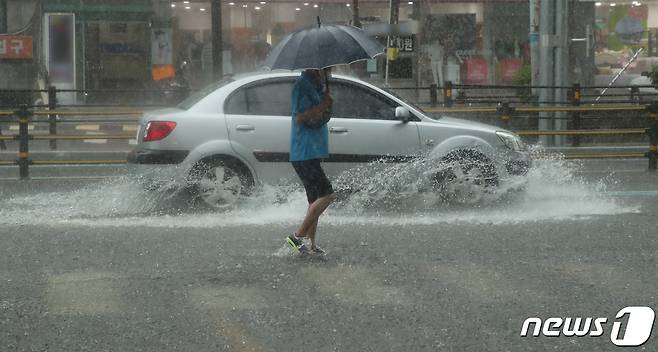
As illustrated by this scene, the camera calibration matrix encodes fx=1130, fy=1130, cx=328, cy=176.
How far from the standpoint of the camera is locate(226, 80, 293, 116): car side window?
40.1ft

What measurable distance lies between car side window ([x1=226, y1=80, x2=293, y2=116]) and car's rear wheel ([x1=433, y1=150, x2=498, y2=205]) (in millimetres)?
1809

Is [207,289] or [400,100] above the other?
[400,100]

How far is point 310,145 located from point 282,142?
3.02 metres

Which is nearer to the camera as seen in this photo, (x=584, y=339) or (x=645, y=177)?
(x=584, y=339)

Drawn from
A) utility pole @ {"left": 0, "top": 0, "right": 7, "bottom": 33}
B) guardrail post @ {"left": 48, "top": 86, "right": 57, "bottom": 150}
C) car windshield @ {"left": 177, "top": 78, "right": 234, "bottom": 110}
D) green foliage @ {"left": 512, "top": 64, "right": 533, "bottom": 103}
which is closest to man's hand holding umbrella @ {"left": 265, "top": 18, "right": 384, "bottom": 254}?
car windshield @ {"left": 177, "top": 78, "right": 234, "bottom": 110}

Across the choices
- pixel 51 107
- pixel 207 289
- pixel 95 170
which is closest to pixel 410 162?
pixel 207 289

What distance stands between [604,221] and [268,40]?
47.0 feet

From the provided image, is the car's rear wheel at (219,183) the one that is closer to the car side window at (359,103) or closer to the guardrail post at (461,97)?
the car side window at (359,103)

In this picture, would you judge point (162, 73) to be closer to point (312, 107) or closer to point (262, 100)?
point (262, 100)

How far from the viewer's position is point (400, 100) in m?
12.5

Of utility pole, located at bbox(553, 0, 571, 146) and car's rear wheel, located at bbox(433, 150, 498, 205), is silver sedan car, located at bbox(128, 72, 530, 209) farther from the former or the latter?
utility pole, located at bbox(553, 0, 571, 146)

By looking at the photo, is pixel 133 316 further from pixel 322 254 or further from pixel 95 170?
pixel 95 170

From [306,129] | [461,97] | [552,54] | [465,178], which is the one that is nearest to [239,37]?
[461,97]

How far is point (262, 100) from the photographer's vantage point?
12289 mm
